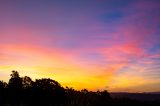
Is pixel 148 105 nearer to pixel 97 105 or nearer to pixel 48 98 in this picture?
pixel 97 105

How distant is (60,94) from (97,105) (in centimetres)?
494

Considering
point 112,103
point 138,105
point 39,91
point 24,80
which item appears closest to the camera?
point 39,91

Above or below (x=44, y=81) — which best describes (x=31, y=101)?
below

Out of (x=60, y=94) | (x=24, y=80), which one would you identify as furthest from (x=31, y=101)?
(x=24, y=80)

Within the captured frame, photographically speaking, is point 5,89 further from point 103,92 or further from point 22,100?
point 103,92

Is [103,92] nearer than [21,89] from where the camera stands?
No

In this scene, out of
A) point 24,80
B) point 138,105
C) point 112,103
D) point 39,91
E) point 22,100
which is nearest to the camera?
point 22,100

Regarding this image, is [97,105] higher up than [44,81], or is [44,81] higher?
[44,81]

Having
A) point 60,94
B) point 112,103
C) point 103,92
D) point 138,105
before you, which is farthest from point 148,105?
point 60,94

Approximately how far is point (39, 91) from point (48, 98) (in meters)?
1.74

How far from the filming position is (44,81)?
39500 mm

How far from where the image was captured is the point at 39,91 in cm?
3716

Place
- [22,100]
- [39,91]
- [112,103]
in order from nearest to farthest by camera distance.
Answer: [22,100]
[39,91]
[112,103]

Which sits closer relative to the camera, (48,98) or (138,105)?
(48,98)
